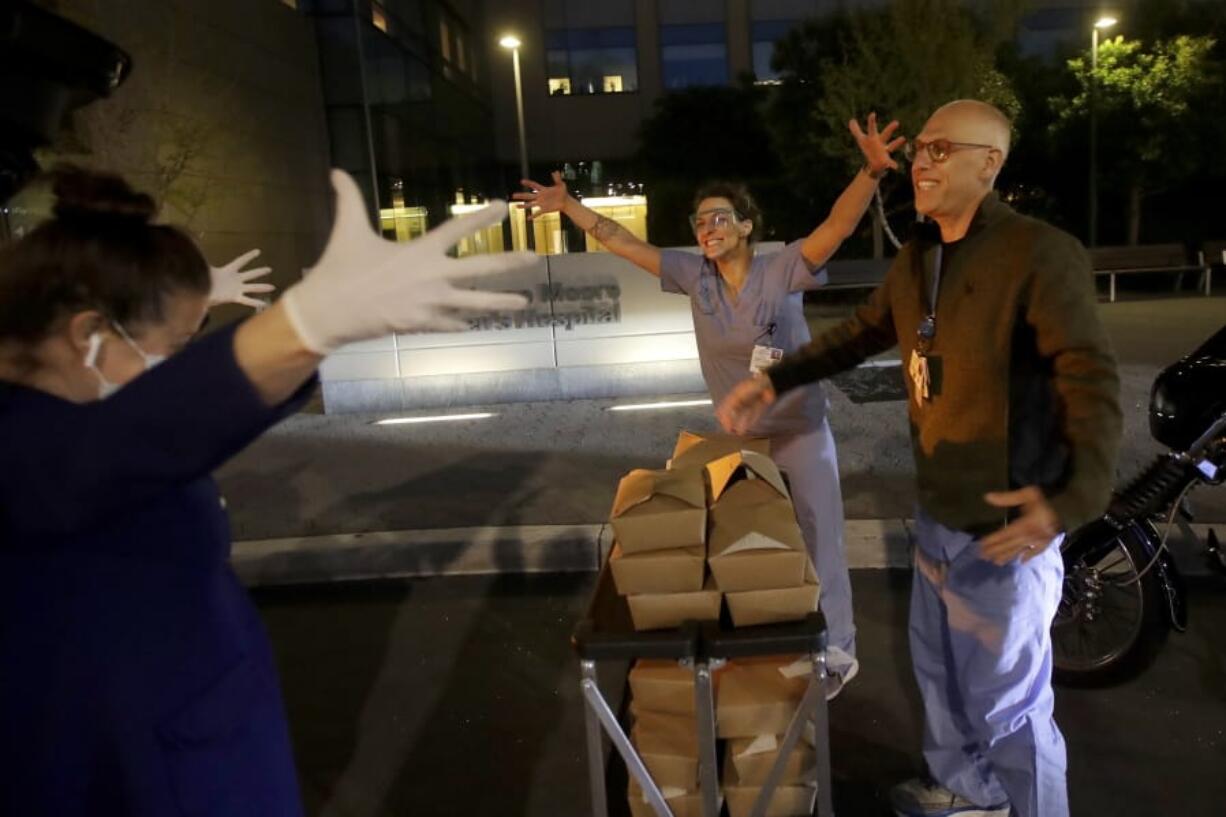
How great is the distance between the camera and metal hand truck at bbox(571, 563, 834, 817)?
204cm

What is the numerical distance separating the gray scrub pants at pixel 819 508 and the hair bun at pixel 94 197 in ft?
8.57

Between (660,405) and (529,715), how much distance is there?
18.2ft

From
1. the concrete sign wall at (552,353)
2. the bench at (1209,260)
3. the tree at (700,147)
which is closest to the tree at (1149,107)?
the bench at (1209,260)

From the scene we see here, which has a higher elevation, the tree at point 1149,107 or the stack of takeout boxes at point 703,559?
the tree at point 1149,107

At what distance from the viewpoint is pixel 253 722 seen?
1.61m

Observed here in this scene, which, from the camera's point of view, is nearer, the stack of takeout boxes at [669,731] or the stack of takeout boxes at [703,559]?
the stack of takeout boxes at [703,559]

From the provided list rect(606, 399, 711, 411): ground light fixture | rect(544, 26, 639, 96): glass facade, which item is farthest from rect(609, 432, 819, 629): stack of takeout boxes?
rect(544, 26, 639, 96): glass facade

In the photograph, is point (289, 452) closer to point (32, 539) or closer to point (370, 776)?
point (370, 776)

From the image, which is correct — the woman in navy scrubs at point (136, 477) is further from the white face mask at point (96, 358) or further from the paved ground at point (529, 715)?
the paved ground at point (529, 715)

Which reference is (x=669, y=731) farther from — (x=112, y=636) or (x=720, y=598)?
(x=112, y=636)

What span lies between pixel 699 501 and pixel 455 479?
4.95 metres

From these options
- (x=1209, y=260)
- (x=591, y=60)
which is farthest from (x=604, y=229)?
(x=591, y=60)

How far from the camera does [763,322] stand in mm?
3680

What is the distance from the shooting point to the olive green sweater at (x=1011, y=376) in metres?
2.25
